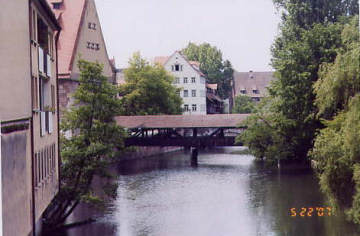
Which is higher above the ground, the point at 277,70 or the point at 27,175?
the point at 277,70

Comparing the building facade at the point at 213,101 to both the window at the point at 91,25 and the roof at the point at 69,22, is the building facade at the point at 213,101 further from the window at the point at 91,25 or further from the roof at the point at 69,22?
the window at the point at 91,25

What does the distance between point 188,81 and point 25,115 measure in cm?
3619

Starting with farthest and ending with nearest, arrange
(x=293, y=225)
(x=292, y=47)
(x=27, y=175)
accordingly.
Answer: (x=292, y=47) → (x=293, y=225) → (x=27, y=175)

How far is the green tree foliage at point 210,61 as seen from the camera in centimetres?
4950

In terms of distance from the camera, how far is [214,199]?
1602cm

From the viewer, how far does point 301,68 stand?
63.2ft

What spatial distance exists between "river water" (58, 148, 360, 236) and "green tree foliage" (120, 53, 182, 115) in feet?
31.5

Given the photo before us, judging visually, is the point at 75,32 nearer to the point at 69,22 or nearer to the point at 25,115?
the point at 69,22

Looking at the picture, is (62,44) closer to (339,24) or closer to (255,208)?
(255,208)

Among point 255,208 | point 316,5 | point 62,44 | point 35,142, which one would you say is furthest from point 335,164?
point 316,5

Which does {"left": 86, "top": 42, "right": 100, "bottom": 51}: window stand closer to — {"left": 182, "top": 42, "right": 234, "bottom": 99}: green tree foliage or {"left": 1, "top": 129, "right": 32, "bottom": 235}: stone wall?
{"left": 1, "top": 129, "right": 32, "bottom": 235}: stone wall

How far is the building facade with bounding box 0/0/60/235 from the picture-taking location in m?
6.14

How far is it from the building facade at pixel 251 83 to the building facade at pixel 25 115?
43.9 m

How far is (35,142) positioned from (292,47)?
12.4 meters
